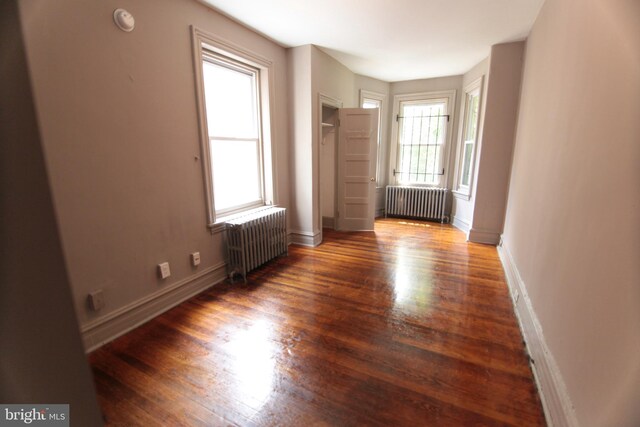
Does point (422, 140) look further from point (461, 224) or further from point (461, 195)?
point (461, 224)

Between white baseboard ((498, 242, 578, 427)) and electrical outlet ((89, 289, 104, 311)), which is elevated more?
electrical outlet ((89, 289, 104, 311))

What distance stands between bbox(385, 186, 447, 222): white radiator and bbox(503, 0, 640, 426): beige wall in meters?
3.17

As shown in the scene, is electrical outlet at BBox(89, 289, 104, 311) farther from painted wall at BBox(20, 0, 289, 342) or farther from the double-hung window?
the double-hung window

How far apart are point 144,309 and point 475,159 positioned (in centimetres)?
453

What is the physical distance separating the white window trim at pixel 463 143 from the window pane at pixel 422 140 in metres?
0.35

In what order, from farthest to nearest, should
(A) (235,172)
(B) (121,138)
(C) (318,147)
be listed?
(C) (318,147) → (A) (235,172) → (B) (121,138)

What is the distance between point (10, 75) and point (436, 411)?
75.6 inches

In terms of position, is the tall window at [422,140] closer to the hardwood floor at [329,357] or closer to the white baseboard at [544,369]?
the hardwood floor at [329,357]

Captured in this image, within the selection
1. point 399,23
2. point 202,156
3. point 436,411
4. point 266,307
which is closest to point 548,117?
point 399,23

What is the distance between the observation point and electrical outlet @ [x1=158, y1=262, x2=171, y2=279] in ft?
7.63

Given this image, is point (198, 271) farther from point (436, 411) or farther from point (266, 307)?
point (436, 411)

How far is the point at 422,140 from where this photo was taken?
552 centimetres

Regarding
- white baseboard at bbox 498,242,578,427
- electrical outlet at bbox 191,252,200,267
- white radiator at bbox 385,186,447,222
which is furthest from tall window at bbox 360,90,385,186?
electrical outlet at bbox 191,252,200,267

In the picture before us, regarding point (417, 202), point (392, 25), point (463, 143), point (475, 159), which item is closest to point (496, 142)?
point (475, 159)
